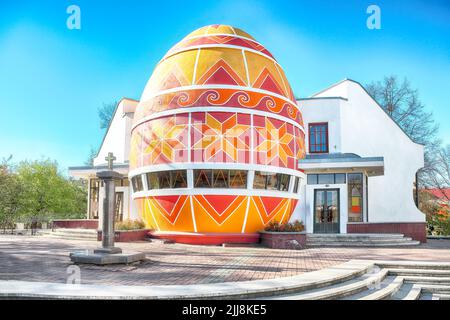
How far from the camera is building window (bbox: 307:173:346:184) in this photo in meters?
23.9

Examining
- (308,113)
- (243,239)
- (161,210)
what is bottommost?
(243,239)

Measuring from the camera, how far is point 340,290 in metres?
8.61

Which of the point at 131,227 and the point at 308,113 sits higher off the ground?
the point at 308,113

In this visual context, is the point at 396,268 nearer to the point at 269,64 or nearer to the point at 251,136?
the point at 251,136

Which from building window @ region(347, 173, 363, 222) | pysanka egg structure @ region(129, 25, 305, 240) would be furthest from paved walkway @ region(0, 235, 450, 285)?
building window @ region(347, 173, 363, 222)

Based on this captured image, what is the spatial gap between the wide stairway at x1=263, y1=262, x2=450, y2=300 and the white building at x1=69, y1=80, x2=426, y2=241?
11.1 metres

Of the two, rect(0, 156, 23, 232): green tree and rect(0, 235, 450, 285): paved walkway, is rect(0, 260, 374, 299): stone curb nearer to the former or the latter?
rect(0, 235, 450, 285): paved walkway

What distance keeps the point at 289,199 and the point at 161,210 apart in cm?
635

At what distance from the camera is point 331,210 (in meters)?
23.4

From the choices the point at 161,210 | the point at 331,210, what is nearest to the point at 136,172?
the point at 161,210

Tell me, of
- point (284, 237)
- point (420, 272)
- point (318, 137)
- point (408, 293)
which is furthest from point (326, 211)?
point (408, 293)

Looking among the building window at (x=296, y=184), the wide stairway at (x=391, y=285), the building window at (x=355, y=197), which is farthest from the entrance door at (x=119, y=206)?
the wide stairway at (x=391, y=285)

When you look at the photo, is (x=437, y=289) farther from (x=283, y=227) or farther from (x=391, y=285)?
(x=283, y=227)
